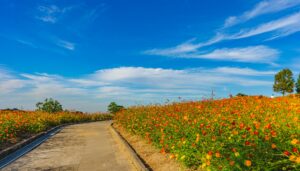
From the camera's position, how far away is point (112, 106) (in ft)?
127

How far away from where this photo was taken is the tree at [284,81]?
179 ft

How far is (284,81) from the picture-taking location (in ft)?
183

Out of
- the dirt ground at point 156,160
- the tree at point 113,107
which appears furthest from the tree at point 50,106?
the dirt ground at point 156,160

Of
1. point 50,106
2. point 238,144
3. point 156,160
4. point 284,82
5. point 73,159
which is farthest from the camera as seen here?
point 284,82

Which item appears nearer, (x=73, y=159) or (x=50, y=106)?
(x=73, y=159)

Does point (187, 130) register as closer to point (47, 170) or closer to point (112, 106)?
point (47, 170)

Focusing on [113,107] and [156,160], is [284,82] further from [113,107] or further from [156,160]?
[156,160]

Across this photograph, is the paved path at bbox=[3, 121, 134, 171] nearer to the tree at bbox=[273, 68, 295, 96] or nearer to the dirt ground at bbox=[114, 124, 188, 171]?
the dirt ground at bbox=[114, 124, 188, 171]

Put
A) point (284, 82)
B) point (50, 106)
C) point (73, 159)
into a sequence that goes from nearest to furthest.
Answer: point (73, 159) → point (50, 106) → point (284, 82)

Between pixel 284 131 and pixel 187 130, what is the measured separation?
2384 millimetres

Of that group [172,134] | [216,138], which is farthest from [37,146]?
[216,138]

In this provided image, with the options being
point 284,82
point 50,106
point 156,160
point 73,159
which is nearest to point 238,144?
point 156,160

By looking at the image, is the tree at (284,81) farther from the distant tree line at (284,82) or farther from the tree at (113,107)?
the tree at (113,107)

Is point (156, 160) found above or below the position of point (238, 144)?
below
